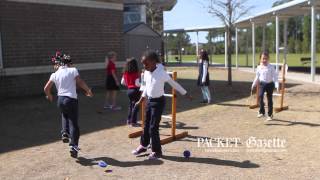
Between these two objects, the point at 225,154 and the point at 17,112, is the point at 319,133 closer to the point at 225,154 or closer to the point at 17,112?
the point at 225,154

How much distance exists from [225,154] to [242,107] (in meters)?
5.86

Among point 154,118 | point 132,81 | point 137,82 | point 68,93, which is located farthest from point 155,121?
point 132,81

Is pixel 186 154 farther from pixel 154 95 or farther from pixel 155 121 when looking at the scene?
pixel 154 95

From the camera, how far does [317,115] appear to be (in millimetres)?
11930

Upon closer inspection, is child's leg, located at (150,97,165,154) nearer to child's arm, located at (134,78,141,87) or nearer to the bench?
child's arm, located at (134,78,141,87)

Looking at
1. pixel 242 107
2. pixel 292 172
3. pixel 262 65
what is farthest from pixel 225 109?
pixel 292 172

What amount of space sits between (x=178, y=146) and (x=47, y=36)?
948 centimetres

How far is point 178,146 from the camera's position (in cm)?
884

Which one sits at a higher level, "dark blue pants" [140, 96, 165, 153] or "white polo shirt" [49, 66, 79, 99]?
"white polo shirt" [49, 66, 79, 99]

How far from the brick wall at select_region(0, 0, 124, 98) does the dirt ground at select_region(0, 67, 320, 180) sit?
1.85 m

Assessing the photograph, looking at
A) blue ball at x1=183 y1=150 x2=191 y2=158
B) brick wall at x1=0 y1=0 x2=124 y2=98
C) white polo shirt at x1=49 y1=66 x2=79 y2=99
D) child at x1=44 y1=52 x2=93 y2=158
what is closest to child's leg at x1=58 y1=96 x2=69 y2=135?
child at x1=44 y1=52 x2=93 y2=158

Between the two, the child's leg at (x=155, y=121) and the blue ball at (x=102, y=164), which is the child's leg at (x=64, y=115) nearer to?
the blue ball at (x=102, y=164)

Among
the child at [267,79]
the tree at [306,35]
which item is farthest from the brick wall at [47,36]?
the tree at [306,35]

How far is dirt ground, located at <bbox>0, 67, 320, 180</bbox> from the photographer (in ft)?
23.4
